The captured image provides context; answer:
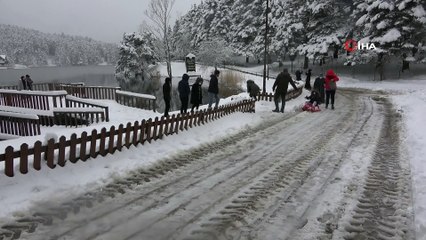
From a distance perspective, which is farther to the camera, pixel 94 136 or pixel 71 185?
pixel 94 136

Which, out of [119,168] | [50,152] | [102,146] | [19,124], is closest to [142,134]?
[102,146]

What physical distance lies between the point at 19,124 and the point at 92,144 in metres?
6.44

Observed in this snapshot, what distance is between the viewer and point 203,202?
203 inches

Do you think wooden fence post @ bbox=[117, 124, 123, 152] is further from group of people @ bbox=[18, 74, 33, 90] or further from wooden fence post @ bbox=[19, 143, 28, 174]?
group of people @ bbox=[18, 74, 33, 90]

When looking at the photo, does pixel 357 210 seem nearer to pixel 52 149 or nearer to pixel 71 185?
pixel 71 185

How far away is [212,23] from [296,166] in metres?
61.5

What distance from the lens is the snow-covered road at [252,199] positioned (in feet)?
14.1

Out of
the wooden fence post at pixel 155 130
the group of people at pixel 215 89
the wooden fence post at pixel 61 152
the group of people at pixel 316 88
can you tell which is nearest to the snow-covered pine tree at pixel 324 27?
the group of people at pixel 316 88

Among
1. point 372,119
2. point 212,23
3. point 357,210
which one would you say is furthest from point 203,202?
point 212,23

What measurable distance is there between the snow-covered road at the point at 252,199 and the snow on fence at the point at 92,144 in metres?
1.17

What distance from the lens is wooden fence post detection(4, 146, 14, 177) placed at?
18.3 ft

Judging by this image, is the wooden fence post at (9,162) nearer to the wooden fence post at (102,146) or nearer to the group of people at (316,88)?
the wooden fence post at (102,146)

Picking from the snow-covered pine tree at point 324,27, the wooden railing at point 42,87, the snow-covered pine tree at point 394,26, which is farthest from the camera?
the snow-covered pine tree at point 324,27

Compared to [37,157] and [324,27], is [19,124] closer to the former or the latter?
[37,157]
